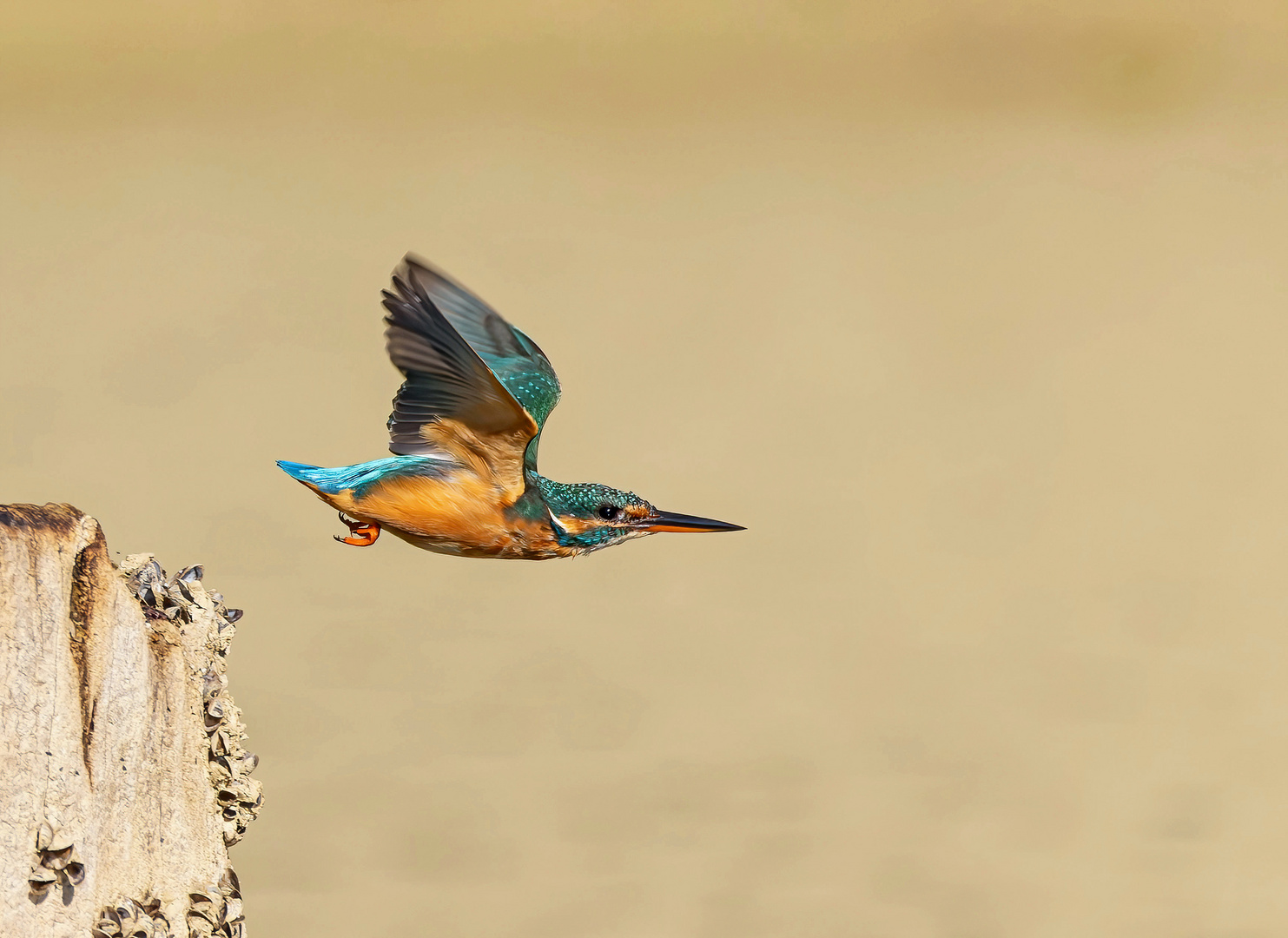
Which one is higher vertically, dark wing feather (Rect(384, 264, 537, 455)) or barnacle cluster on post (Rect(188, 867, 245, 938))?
dark wing feather (Rect(384, 264, 537, 455))

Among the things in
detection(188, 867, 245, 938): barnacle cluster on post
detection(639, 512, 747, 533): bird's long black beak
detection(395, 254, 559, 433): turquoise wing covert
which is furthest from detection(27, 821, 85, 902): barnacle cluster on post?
detection(395, 254, 559, 433): turquoise wing covert

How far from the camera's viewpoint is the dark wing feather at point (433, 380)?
2906mm

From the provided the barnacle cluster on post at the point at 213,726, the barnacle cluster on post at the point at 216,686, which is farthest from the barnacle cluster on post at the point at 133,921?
the barnacle cluster on post at the point at 216,686

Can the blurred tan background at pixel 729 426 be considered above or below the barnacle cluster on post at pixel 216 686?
above

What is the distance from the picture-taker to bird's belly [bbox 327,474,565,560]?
3064mm

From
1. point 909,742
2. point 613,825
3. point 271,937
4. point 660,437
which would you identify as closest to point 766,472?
point 660,437

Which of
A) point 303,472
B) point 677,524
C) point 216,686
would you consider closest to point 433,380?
point 303,472

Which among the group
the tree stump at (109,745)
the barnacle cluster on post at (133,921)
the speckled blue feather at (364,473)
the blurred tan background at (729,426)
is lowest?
the barnacle cluster on post at (133,921)

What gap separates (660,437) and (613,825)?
149 inches

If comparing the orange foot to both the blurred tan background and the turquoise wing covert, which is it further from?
the blurred tan background

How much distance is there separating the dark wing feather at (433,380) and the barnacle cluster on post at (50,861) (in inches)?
44.0

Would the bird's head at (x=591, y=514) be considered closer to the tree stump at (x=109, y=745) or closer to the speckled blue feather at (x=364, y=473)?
the speckled blue feather at (x=364, y=473)

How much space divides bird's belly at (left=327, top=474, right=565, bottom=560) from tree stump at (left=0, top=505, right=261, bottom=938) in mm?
671

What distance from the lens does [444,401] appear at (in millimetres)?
3092
